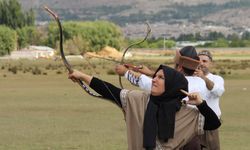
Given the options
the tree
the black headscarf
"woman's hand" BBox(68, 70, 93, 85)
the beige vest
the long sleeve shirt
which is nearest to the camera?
the black headscarf

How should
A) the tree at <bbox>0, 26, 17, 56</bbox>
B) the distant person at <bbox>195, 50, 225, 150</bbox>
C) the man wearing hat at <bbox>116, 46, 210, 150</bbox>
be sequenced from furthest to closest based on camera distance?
the tree at <bbox>0, 26, 17, 56</bbox>, the distant person at <bbox>195, 50, 225, 150</bbox>, the man wearing hat at <bbox>116, 46, 210, 150</bbox>

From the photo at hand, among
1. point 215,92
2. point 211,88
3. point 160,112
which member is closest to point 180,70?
point 160,112

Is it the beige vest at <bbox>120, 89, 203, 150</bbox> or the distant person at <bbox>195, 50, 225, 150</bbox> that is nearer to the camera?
the beige vest at <bbox>120, 89, 203, 150</bbox>

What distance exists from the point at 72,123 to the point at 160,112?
48.5 feet

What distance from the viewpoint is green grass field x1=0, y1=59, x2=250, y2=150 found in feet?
54.4

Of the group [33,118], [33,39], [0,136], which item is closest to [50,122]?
[33,118]

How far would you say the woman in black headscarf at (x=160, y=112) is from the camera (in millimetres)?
6551

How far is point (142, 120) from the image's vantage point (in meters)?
6.64

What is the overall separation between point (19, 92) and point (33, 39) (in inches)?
5905

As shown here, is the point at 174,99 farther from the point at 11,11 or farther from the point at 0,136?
the point at 11,11

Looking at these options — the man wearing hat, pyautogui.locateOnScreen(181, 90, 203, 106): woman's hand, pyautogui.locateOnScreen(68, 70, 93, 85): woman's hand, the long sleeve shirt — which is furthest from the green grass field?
pyautogui.locateOnScreen(181, 90, 203, 106): woman's hand

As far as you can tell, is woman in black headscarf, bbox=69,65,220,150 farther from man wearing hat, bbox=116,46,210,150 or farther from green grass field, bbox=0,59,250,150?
green grass field, bbox=0,59,250,150

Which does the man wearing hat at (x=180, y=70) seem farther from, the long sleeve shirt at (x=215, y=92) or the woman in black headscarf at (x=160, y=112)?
the long sleeve shirt at (x=215, y=92)

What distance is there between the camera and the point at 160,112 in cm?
656
